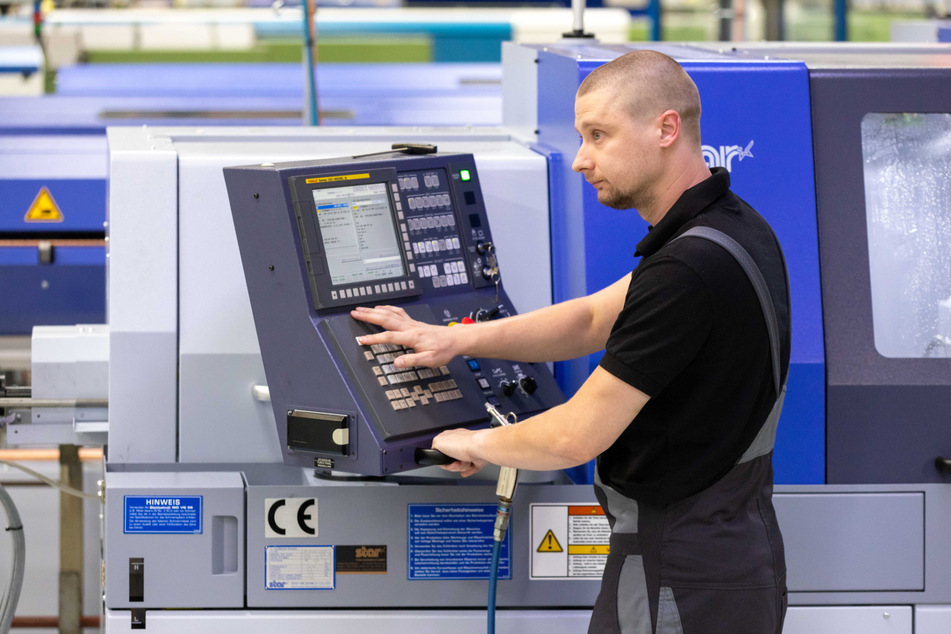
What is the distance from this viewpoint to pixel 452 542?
189 centimetres

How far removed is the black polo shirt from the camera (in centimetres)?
140

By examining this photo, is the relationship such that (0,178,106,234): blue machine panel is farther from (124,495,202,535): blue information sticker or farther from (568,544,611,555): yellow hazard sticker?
(568,544,611,555): yellow hazard sticker

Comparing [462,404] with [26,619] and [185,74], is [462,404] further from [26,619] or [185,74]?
[185,74]

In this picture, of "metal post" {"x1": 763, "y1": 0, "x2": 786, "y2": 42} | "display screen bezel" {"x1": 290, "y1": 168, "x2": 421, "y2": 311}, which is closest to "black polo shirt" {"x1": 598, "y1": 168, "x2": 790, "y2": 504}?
"display screen bezel" {"x1": 290, "y1": 168, "x2": 421, "y2": 311}

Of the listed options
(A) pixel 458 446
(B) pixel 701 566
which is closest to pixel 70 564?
(A) pixel 458 446

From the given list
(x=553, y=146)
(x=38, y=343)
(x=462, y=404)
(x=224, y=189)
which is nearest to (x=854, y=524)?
(x=462, y=404)

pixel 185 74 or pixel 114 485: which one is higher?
pixel 185 74

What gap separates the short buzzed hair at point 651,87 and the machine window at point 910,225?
25.4 inches

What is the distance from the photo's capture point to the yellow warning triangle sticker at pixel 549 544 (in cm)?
→ 192

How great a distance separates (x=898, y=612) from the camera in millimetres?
1954

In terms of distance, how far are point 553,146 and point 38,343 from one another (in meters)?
1.08

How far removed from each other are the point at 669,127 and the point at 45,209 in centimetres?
302

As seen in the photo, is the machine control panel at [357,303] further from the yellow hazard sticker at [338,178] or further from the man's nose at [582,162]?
the man's nose at [582,162]

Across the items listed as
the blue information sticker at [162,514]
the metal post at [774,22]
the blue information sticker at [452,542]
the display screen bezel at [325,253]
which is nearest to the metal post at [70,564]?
the blue information sticker at [162,514]
